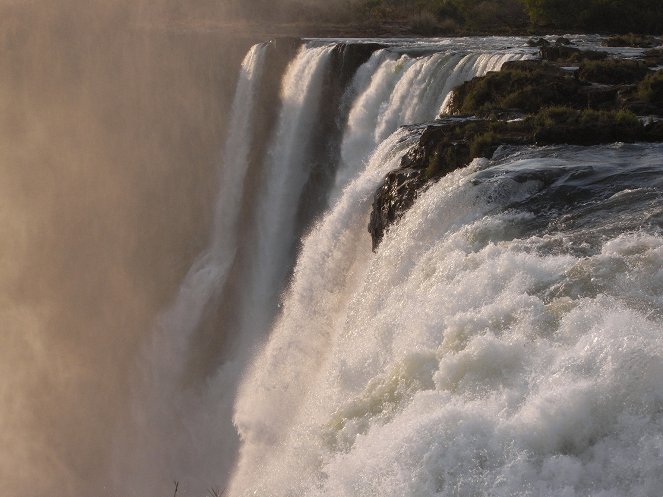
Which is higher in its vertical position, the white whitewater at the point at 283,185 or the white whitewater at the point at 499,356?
the white whitewater at the point at 283,185

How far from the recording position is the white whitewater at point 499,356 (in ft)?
21.3

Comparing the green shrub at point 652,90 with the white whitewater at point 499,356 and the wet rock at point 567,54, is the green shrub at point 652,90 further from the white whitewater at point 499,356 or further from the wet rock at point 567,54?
the wet rock at point 567,54

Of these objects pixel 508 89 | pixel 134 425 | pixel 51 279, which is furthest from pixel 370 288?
pixel 51 279

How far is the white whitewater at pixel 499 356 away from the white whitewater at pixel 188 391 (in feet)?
23.7

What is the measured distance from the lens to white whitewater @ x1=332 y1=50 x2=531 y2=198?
1936cm

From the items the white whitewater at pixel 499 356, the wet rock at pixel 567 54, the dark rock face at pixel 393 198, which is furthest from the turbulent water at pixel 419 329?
the wet rock at pixel 567 54

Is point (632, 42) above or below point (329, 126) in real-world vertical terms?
below

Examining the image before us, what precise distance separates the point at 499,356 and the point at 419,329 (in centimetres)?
145

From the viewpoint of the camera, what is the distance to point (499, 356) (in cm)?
758

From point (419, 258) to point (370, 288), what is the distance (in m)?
1.42

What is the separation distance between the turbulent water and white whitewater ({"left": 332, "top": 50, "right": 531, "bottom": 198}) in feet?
0.19

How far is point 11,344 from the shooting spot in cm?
2666

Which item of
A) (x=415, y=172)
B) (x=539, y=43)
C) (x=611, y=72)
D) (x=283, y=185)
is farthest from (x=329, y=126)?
(x=415, y=172)

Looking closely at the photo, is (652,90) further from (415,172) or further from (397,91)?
(397,91)
